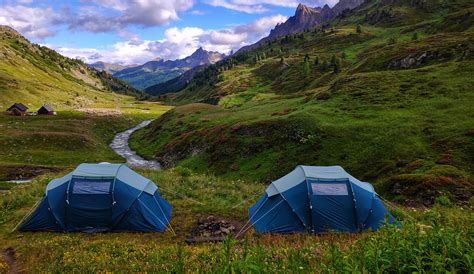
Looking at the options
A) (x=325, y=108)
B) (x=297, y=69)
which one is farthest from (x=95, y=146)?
(x=297, y=69)

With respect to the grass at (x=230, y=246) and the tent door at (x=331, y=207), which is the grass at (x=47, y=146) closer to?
the grass at (x=230, y=246)

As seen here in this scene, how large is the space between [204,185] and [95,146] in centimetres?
4940

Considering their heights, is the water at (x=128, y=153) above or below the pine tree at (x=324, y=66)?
below

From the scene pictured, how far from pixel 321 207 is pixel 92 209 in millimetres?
14963

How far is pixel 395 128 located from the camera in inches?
1674

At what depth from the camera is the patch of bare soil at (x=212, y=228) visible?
21.3 metres

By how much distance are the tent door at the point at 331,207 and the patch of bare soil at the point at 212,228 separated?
5.29 metres

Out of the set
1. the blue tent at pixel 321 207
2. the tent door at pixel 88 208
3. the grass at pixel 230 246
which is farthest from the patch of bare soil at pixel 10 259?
the blue tent at pixel 321 207

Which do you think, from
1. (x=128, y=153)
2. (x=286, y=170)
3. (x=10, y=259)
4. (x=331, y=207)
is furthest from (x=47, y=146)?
(x=331, y=207)

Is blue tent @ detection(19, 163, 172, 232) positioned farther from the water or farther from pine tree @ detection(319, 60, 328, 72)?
pine tree @ detection(319, 60, 328, 72)

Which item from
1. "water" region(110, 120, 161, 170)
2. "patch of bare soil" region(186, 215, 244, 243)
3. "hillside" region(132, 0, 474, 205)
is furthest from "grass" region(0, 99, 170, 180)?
"patch of bare soil" region(186, 215, 244, 243)

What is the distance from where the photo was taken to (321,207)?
70.8 feet

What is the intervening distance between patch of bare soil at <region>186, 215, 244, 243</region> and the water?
3633 centimetres

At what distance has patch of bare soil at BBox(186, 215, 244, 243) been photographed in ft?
70.0
